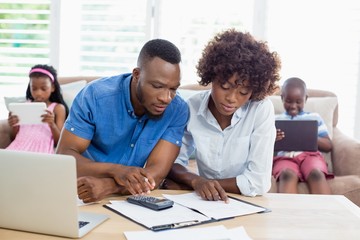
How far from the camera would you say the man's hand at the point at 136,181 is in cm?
133

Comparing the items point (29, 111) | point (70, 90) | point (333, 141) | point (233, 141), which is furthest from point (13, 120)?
point (333, 141)

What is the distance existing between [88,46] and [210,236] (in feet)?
8.92

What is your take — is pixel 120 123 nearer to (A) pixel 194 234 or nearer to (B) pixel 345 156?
(A) pixel 194 234

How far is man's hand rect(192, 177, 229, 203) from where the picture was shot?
134 cm

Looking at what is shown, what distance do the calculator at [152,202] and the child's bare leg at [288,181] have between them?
1.21m

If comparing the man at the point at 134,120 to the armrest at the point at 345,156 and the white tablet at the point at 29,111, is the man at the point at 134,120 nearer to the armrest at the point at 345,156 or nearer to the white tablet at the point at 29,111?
the white tablet at the point at 29,111

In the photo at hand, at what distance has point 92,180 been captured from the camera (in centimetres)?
132

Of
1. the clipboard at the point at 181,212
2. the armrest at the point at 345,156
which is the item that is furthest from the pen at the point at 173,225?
the armrest at the point at 345,156

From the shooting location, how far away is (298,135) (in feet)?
8.05

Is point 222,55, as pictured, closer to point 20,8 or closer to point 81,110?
point 81,110

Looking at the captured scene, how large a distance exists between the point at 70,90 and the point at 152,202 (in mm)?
1878

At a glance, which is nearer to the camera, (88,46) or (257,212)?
(257,212)

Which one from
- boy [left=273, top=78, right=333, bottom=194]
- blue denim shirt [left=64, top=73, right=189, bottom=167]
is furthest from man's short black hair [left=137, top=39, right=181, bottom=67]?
boy [left=273, top=78, right=333, bottom=194]

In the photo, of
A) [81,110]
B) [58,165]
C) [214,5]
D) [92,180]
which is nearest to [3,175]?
[58,165]
